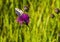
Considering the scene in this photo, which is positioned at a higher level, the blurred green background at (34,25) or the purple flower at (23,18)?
the purple flower at (23,18)

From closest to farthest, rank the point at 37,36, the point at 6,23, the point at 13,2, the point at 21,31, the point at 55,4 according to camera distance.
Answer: the point at 37,36, the point at 21,31, the point at 6,23, the point at 55,4, the point at 13,2

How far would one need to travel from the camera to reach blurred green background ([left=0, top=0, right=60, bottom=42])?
4.95 feet

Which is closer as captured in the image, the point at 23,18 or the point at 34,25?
the point at 23,18

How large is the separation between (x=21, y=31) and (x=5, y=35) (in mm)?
130

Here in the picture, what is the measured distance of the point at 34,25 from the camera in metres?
1.59

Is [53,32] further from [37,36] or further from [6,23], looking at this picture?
[6,23]

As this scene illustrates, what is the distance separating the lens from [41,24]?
1.64 m

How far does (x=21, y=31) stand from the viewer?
160cm

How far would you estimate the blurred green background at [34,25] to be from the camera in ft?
4.95

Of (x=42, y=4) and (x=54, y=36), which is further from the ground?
(x=42, y=4)

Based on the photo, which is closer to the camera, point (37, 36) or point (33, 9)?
point (37, 36)

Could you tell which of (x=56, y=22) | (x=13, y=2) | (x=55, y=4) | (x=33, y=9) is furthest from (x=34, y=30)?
(x=13, y=2)

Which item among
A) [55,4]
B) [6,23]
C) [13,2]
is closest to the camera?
[6,23]

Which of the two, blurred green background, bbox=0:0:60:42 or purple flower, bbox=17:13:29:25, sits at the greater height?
purple flower, bbox=17:13:29:25
